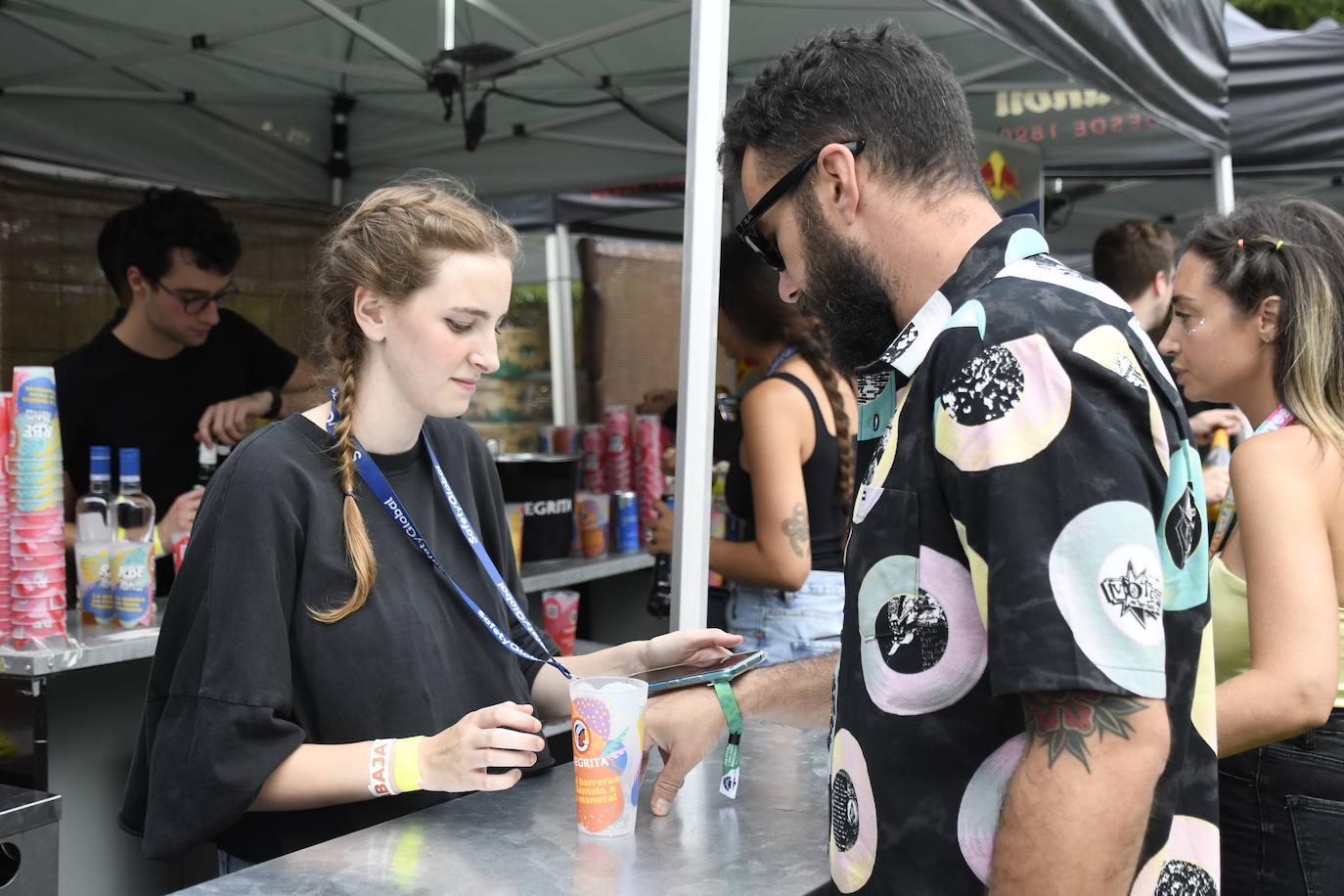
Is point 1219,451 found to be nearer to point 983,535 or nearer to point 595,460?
point 595,460

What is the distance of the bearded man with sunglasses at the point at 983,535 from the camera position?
951 millimetres

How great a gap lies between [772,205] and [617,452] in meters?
2.94

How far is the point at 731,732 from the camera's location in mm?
1550

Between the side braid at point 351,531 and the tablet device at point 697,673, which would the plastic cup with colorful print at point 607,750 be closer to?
the tablet device at point 697,673

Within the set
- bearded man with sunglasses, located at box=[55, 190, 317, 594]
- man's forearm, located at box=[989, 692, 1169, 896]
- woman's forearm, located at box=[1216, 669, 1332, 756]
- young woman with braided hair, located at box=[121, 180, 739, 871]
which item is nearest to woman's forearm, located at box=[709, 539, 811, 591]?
young woman with braided hair, located at box=[121, 180, 739, 871]

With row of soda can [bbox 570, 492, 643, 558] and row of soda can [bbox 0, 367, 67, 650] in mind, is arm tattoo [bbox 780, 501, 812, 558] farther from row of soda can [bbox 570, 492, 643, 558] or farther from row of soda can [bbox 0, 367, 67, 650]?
row of soda can [bbox 0, 367, 67, 650]

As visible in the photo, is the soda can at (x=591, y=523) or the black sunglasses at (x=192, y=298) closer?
the black sunglasses at (x=192, y=298)

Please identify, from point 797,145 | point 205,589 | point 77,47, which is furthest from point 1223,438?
point 77,47

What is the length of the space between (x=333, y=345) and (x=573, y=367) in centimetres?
528

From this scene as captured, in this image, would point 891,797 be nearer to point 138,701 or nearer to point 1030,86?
point 138,701

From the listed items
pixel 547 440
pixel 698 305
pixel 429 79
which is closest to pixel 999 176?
pixel 547 440

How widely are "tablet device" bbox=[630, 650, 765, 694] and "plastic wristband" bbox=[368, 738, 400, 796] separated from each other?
0.35m

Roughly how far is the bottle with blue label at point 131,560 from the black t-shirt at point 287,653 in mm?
1018

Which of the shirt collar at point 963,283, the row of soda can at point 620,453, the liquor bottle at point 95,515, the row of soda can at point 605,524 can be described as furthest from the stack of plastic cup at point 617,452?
the shirt collar at point 963,283
